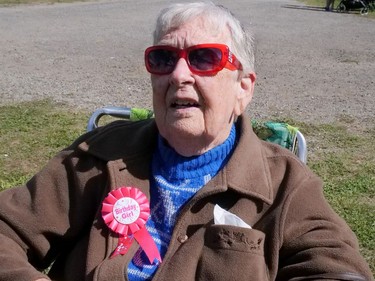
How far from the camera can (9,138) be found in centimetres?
662

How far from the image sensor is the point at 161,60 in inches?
97.9

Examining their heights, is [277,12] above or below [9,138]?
below

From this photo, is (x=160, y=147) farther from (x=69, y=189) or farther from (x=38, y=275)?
(x=38, y=275)

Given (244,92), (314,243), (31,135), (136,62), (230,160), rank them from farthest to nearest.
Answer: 1. (136,62)
2. (31,135)
3. (244,92)
4. (230,160)
5. (314,243)

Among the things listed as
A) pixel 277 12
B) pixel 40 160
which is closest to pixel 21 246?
pixel 40 160

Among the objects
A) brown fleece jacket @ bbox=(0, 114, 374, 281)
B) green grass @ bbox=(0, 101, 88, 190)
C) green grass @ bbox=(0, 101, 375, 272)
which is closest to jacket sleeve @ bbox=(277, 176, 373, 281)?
brown fleece jacket @ bbox=(0, 114, 374, 281)

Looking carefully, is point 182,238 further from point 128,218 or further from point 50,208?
point 50,208

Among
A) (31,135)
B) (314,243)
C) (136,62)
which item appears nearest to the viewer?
(314,243)

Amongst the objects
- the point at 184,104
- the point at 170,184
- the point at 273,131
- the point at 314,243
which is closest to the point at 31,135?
the point at 273,131

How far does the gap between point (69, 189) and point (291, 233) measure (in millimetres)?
896

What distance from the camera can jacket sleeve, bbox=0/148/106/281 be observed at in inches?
98.8

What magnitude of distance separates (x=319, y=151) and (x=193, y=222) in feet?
13.5

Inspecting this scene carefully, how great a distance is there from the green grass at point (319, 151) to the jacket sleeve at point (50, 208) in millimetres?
2457

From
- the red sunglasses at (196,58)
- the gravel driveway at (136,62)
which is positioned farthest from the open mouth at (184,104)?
the gravel driveway at (136,62)
